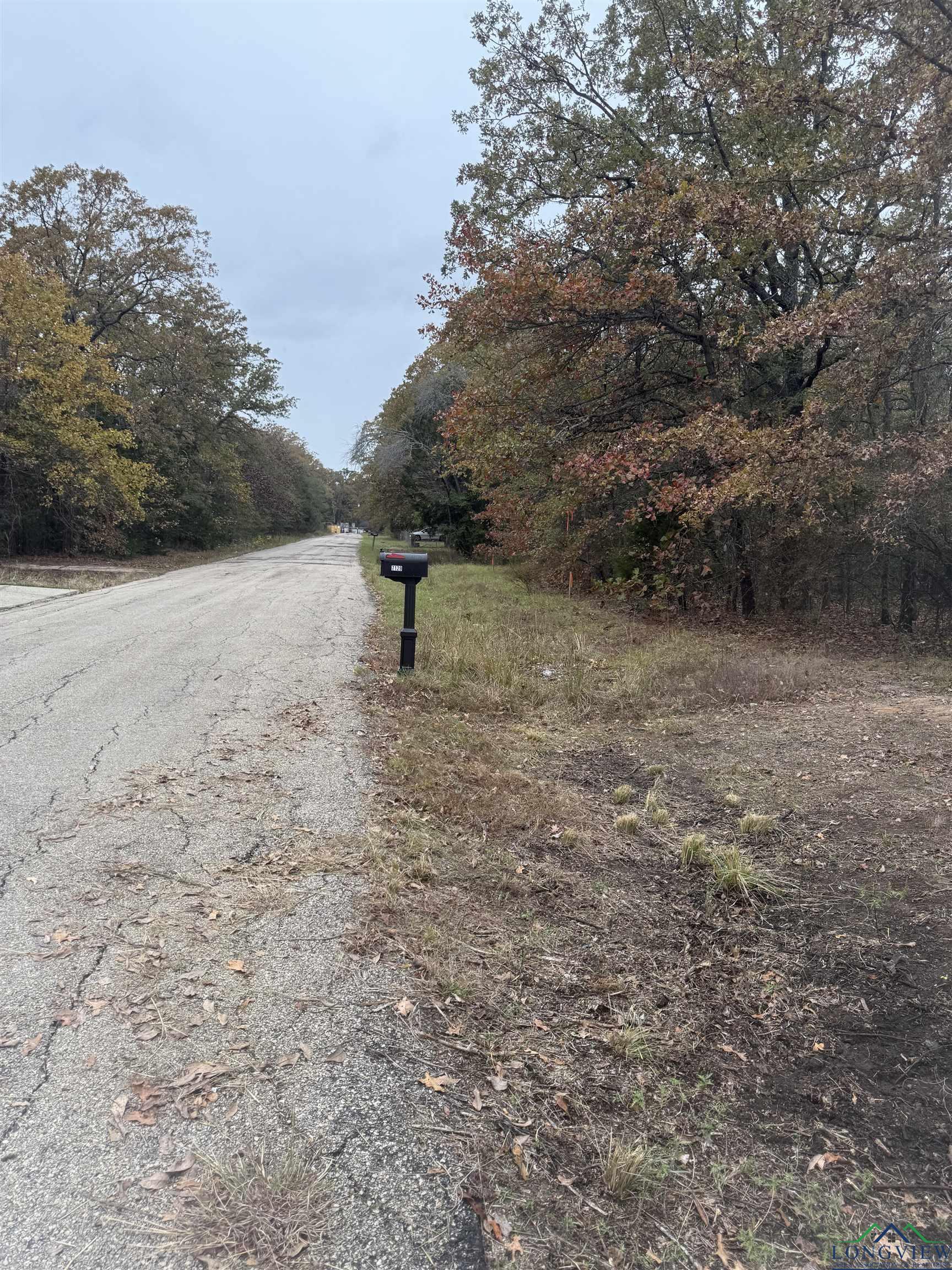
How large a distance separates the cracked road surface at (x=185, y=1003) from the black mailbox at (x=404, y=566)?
1.60 m

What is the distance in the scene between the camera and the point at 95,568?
20.3 m

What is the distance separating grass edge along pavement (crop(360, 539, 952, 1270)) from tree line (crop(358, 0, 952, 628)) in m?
6.07

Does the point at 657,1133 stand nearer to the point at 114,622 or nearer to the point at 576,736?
the point at 576,736

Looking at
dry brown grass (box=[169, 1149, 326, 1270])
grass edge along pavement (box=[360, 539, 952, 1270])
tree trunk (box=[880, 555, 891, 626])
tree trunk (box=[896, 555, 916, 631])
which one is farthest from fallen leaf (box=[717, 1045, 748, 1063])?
tree trunk (box=[880, 555, 891, 626])

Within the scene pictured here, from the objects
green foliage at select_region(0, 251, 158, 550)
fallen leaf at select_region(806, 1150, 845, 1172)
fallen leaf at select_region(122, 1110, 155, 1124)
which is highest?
green foliage at select_region(0, 251, 158, 550)

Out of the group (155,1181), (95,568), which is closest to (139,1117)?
(155,1181)

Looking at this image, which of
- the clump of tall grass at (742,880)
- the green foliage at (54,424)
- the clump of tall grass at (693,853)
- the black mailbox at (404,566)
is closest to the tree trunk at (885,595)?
the black mailbox at (404,566)

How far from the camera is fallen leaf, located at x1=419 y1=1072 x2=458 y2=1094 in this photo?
210 cm

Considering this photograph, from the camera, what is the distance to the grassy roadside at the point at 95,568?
16.0 m

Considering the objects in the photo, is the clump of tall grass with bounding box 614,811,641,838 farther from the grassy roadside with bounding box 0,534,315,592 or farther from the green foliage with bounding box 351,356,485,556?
the green foliage with bounding box 351,356,485,556

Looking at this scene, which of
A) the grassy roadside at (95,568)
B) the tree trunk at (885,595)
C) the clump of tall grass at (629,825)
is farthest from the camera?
the grassy roadside at (95,568)

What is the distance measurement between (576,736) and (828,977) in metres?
3.29

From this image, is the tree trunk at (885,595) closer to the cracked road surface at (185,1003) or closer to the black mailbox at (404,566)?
the black mailbox at (404,566)

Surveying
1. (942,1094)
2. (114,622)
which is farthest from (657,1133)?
(114,622)
